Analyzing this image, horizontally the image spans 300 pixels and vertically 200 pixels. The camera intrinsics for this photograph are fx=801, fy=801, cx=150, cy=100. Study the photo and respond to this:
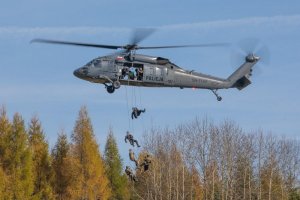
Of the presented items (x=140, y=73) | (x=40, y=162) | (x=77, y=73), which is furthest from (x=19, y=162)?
(x=140, y=73)

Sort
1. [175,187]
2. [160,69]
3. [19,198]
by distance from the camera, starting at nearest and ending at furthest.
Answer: [160,69] < [19,198] < [175,187]

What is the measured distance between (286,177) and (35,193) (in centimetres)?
3256

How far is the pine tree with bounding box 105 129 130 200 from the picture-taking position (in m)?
73.9

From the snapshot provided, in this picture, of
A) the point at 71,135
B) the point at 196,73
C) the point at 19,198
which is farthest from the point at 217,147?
the point at 196,73

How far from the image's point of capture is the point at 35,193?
57125 millimetres

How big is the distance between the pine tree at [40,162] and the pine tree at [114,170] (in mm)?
15394

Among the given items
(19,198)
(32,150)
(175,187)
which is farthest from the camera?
(175,187)

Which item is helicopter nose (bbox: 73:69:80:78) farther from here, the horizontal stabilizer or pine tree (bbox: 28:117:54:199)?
pine tree (bbox: 28:117:54:199)

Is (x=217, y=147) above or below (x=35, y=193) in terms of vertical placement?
above

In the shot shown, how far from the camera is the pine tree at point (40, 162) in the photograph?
57.2 meters

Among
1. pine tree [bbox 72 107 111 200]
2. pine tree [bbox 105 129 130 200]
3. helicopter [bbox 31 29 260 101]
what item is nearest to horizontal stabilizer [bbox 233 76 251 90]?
helicopter [bbox 31 29 260 101]

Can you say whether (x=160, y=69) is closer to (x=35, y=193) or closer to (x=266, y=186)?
(x=35, y=193)

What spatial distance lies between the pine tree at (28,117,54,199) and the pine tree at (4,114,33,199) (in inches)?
69.7

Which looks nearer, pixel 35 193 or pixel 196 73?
pixel 196 73
